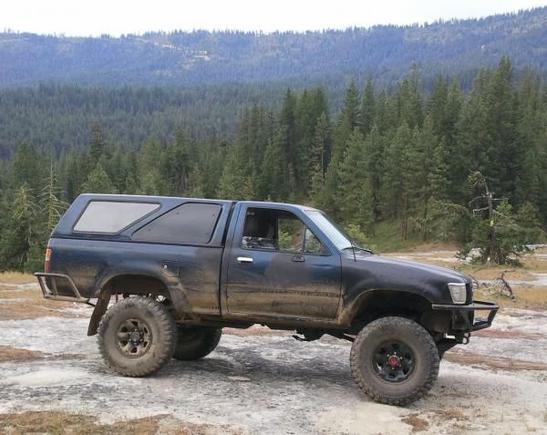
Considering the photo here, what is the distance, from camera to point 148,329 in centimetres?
802

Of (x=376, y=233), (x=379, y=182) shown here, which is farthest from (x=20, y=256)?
(x=379, y=182)

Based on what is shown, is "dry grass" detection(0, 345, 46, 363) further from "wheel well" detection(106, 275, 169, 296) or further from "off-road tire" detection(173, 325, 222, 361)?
"off-road tire" detection(173, 325, 222, 361)

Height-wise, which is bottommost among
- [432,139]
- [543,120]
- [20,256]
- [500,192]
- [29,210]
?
[20,256]

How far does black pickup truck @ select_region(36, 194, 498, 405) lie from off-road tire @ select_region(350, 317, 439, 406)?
0.01 metres

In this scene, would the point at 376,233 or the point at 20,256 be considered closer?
the point at 20,256

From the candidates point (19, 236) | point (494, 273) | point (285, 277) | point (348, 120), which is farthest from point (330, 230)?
point (348, 120)

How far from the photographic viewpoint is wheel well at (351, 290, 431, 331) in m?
7.69

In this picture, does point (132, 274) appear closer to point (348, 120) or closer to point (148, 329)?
point (148, 329)

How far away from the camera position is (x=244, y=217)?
8094 mm

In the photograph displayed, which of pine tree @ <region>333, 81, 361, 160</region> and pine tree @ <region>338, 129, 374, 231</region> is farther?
pine tree @ <region>333, 81, 361, 160</region>

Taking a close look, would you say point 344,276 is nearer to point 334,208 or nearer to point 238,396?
point 238,396

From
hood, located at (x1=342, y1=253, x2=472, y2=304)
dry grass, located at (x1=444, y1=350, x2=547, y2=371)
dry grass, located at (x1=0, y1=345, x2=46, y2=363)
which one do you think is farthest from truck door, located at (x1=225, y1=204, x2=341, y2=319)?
dry grass, located at (x1=444, y1=350, x2=547, y2=371)

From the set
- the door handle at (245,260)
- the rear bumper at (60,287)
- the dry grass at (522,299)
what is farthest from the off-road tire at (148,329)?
the dry grass at (522,299)

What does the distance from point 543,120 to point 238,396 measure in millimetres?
84323
